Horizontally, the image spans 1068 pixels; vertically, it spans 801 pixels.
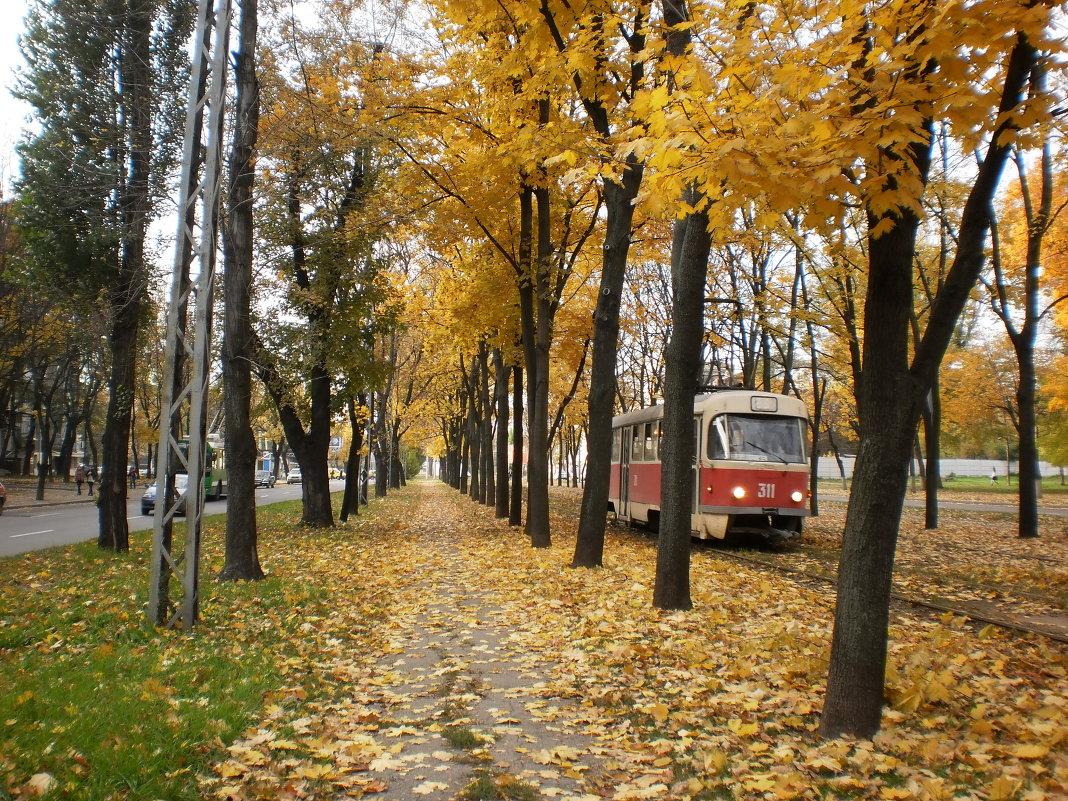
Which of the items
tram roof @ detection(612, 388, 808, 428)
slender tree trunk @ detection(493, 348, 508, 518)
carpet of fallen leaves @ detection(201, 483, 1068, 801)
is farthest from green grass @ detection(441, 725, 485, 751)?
slender tree trunk @ detection(493, 348, 508, 518)

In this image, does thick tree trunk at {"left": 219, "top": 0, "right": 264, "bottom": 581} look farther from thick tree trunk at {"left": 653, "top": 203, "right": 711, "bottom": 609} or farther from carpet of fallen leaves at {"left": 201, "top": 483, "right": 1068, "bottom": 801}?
thick tree trunk at {"left": 653, "top": 203, "right": 711, "bottom": 609}

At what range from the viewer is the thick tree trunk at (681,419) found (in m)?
8.13

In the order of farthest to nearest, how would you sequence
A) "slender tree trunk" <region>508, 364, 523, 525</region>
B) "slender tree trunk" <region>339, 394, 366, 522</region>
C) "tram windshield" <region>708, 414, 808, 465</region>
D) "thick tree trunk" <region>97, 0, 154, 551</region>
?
"slender tree trunk" <region>339, 394, 366, 522</region> < "slender tree trunk" <region>508, 364, 523, 525</region> < "tram windshield" <region>708, 414, 808, 465</region> < "thick tree trunk" <region>97, 0, 154, 551</region>

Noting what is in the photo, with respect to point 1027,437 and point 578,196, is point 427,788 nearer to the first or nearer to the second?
point 578,196

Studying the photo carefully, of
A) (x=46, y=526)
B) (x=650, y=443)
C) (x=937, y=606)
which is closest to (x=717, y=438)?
(x=650, y=443)

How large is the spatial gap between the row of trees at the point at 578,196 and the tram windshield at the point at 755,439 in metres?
3.67

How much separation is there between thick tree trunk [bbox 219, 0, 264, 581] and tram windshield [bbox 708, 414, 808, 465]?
371 inches

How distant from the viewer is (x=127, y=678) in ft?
17.6

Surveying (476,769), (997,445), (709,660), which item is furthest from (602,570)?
(997,445)

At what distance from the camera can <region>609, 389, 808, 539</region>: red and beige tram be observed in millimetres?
15555

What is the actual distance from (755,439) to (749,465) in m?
0.72

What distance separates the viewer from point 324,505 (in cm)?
1945

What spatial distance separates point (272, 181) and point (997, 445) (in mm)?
74393

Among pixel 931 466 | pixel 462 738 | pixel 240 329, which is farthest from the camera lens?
pixel 931 466
